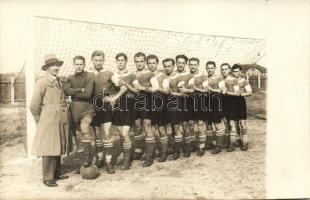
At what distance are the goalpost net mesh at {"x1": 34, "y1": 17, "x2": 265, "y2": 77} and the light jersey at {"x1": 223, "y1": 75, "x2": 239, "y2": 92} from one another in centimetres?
18

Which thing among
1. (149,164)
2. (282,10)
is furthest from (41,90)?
(282,10)

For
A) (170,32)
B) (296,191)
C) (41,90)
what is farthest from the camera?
(296,191)

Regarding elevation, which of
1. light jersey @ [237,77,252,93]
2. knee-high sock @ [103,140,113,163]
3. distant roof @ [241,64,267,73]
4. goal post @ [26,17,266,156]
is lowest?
knee-high sock @ [103,140,113,163]

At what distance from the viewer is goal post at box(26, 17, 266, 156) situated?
4.32 metres

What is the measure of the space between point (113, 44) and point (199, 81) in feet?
3.17

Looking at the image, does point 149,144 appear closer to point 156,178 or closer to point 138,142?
point 138,142

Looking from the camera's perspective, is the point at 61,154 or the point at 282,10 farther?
the point at 282,10


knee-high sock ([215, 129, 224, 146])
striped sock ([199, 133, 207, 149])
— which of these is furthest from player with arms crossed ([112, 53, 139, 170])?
knee-high sock ([215, 129, 224, 146])

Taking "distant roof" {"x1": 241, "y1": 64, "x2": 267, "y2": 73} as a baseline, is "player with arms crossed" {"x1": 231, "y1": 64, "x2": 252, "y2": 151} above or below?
below

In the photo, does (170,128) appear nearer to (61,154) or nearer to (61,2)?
(61,154)

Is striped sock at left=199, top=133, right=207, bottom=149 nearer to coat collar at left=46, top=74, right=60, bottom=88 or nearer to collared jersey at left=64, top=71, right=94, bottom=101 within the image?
collared jersey at left=64, top=71, right=94, bottom=101

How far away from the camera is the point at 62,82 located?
4.33 metres

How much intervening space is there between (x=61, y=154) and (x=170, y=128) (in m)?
1.12

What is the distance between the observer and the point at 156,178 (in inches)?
180
